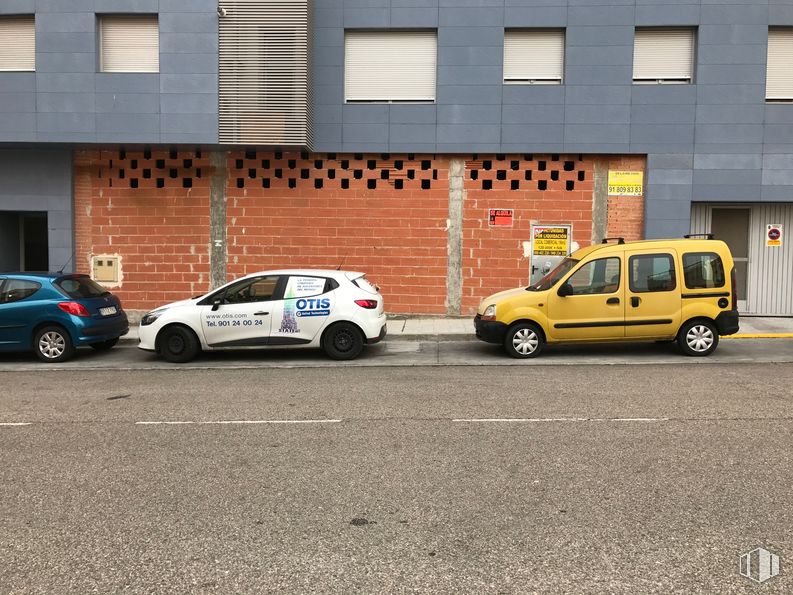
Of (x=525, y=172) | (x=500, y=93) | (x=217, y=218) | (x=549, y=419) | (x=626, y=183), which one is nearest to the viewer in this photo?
(x=549, y=419)

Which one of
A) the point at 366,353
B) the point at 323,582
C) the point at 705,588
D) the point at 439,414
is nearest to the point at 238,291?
the point at 366,353

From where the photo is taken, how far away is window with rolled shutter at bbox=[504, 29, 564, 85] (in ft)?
48.7

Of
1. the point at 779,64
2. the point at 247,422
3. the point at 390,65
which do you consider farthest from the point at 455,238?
the point at 247,422

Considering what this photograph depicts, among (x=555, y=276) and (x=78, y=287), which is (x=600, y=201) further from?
(x=78, y=287)

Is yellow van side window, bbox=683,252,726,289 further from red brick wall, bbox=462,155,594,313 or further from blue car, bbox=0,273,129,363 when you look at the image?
blue car, bbox=0,273,129,363

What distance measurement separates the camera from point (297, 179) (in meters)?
15.5

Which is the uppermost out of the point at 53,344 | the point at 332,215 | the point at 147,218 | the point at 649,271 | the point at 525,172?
the point at 525,172

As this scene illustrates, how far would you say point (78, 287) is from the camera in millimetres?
11414

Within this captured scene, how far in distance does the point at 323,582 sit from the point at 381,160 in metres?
12.7

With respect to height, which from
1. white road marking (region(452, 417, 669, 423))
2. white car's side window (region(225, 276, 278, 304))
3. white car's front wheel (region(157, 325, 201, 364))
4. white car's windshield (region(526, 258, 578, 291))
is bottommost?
white road marking (region(452, 417, 669, 423))

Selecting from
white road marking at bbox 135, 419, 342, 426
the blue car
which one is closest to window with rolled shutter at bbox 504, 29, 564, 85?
the blue car

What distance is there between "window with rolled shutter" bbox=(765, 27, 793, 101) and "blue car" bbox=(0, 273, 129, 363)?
14.3 metres

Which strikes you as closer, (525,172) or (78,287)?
(78,287)

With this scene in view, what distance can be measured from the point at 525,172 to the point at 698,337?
234 inches
